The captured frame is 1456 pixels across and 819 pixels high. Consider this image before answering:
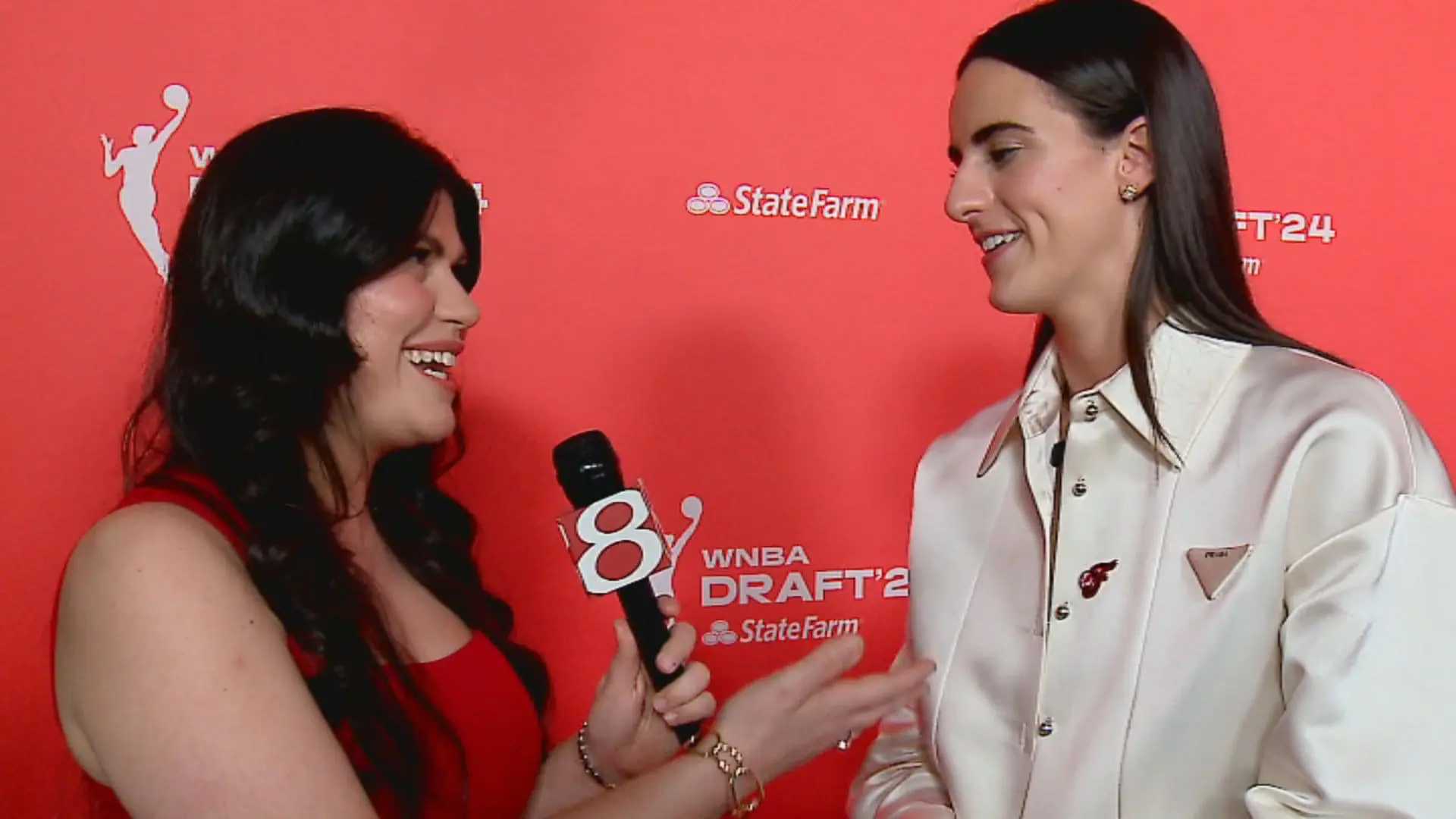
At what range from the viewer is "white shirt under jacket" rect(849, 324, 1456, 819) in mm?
817

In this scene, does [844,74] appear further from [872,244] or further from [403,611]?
[403,611]

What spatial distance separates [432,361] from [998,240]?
495mm

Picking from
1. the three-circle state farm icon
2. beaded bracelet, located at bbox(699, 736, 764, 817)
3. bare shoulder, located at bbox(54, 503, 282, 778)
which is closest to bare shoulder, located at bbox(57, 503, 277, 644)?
bare shoulder, located at bbox(54, 503, 282, 778)

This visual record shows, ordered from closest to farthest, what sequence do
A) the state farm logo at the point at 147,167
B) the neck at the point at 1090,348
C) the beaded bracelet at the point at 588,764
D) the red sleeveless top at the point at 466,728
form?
the red sleeveless top at the point at 466,728, the neck at the point at 1090,348, the beaded bracelet at the point at 588,764, the state farm logo at the point at 147,167

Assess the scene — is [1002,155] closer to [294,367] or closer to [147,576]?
[294,367]

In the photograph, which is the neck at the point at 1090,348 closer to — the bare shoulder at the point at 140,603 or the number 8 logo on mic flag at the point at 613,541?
the number 8 logo on mic flag at the point at 613,541

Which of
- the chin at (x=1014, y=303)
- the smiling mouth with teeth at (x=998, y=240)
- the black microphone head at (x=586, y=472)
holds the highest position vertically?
the smiling mouth with teeth at (x=998, y=240)

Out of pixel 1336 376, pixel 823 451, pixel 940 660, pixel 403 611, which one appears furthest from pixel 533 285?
pixel 1336 376

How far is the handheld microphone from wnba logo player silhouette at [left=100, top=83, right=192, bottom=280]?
0.74m

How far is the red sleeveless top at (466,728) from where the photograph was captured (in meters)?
0.93

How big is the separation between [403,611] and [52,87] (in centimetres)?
72

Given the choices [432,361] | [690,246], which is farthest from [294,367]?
[690,246]

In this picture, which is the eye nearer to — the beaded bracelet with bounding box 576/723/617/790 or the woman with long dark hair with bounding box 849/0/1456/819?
the woman with long dark hair with bounding box 849/0/1456/819

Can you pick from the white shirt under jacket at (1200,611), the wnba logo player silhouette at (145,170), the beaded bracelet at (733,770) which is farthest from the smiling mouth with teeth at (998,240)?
the wnba logo player silhouette at (145,170)
